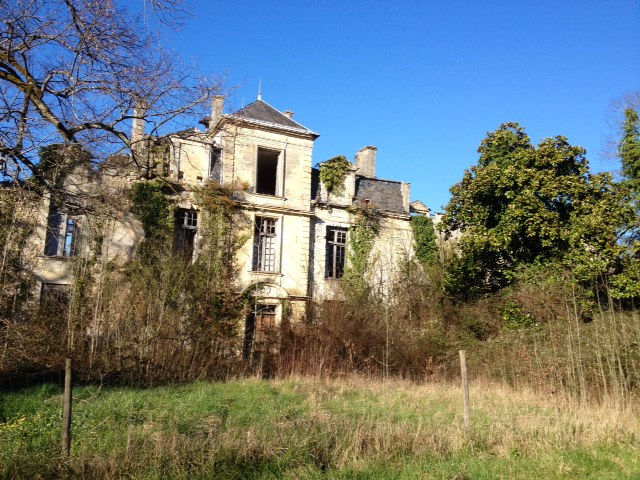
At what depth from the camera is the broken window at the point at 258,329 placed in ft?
59.0

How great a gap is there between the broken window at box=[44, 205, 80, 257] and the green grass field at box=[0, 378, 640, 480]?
28.3 feet

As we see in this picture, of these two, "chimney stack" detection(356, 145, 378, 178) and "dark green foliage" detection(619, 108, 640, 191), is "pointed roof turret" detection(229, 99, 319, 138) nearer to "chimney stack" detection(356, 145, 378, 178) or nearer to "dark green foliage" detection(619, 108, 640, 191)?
"chimney stack" detection(356, 145, 378, 178)

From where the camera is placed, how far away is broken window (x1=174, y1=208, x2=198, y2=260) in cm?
2017

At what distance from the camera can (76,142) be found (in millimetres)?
9133

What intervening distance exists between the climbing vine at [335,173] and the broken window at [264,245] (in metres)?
A: 2.93

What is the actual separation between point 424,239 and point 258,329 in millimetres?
8231

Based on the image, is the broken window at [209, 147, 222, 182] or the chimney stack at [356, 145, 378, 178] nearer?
the broken window at [209, 147, 222, 182]

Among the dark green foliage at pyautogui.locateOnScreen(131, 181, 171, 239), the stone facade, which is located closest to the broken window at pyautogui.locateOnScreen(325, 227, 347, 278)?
the stone facade

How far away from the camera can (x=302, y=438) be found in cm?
741

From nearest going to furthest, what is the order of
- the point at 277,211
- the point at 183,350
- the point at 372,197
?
the point at 183,350
the point at 277,211
the point at 372,197

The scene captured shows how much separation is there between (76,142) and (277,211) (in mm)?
12807

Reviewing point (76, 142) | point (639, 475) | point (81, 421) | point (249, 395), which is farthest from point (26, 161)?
point (639, 475)

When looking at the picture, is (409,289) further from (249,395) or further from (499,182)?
(249,395)

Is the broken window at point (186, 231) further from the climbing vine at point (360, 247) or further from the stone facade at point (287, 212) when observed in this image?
the climbing vine at point (360, 247)
